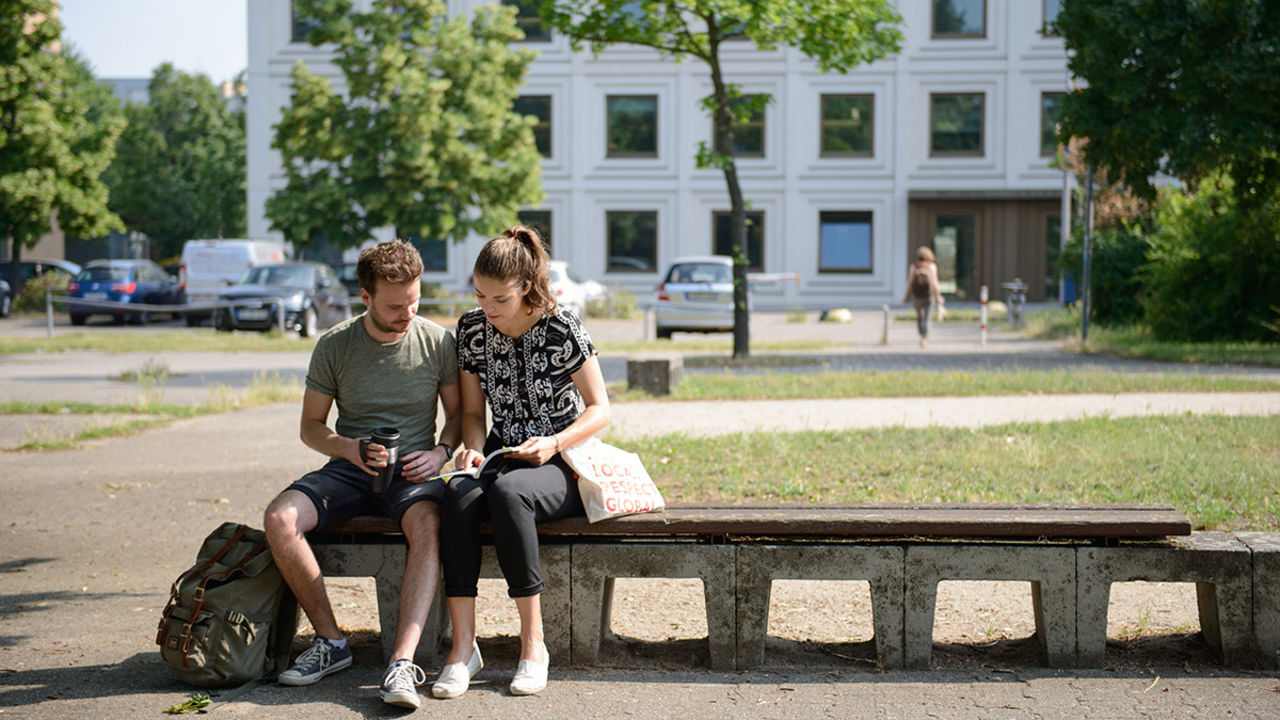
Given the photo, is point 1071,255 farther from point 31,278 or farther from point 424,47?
point 31,278

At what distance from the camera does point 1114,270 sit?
77.1 ft

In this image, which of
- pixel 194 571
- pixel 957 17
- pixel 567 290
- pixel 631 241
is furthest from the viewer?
pixel 631 241

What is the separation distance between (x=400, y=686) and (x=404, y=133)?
29.8m

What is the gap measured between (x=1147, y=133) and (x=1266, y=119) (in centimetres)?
154

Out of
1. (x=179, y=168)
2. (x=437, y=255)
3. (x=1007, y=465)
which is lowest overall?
(x=1007, y=465)

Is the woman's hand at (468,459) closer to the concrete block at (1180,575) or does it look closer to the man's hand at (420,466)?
the man's hand at (420,466)

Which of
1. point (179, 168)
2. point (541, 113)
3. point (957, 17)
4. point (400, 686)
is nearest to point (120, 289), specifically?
point (541, 113)

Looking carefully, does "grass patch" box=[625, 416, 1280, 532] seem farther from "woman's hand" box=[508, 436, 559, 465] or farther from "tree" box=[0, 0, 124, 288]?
"tree" box=[0, 0, 124, 288]

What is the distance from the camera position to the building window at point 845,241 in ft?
137

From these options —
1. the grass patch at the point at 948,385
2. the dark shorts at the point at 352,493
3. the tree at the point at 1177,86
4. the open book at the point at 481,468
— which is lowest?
the grass patch at the point at 948,385

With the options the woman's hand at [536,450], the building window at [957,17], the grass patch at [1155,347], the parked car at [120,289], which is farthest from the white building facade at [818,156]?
the woman's hand at [536,450]

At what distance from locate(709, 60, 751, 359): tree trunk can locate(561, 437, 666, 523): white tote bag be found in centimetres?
1188

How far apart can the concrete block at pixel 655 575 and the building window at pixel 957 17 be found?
38852 mm

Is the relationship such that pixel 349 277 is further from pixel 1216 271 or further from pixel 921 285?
pixel 1216 271
